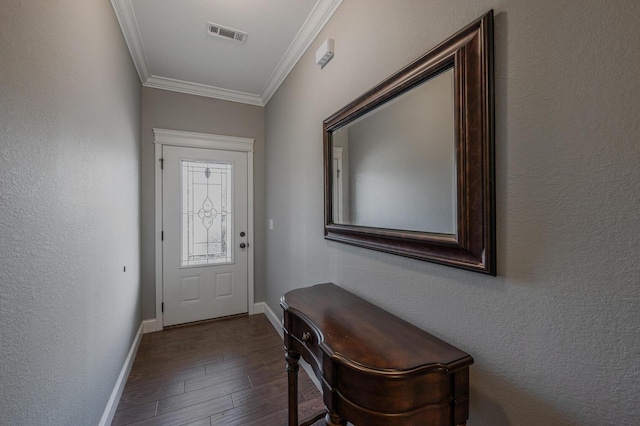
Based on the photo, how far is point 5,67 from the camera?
0.79 meters

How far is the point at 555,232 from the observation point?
73 cm

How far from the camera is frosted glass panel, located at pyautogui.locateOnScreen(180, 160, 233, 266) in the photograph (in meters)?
3.11

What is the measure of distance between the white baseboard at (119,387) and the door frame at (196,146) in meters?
0.59

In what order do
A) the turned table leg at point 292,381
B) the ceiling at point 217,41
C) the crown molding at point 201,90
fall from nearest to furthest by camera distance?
the turned table leg at point 292,381 → the ceiling at point 217,41 → the crown molding at point 201,90

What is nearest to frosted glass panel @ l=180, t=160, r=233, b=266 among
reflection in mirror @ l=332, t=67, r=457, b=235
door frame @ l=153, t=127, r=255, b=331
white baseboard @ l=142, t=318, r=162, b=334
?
door frame @ l=153, t=127, r=255, b=331

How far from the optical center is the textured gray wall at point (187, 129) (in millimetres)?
2934

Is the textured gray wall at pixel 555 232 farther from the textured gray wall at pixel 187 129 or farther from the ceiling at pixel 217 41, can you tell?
the textured gray wall at pixel 187 129

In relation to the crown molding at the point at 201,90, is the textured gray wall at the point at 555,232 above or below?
below

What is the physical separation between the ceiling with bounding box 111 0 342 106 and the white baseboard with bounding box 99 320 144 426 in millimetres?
2522

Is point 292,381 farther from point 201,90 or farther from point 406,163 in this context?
point 201,90

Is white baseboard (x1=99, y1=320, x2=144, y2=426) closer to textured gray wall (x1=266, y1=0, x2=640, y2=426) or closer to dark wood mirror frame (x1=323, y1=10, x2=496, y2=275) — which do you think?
textured gray wall (x1=266, y1=0, x2=640, y2=426)

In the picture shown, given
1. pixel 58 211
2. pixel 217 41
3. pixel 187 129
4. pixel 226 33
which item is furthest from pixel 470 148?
pixel 187 129

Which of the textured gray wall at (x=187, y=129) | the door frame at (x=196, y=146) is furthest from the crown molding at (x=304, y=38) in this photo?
the door frame at (x=196, y=146)

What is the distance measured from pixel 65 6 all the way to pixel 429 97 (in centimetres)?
155
